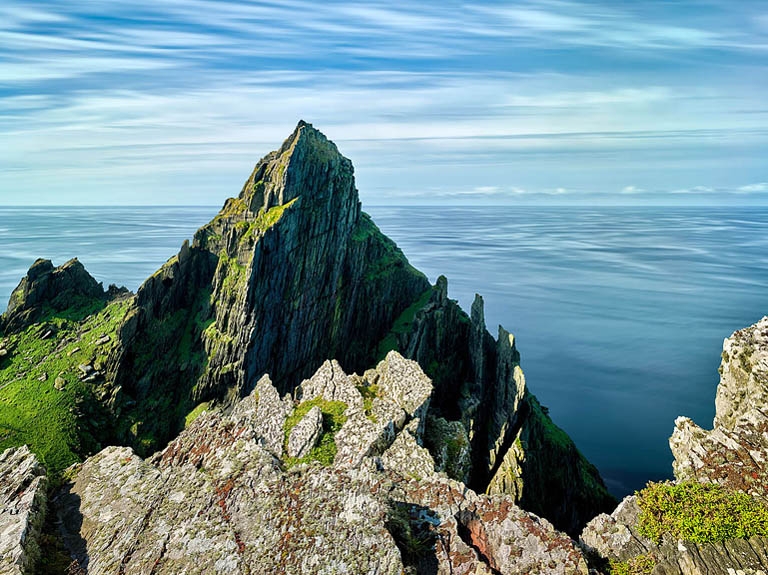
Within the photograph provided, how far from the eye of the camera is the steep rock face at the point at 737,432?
1603 centimetres

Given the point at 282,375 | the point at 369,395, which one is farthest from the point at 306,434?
the point at 282,375

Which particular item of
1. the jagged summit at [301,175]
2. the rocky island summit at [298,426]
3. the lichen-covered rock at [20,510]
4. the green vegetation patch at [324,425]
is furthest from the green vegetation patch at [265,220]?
the lichen-covered rock at [20,510]

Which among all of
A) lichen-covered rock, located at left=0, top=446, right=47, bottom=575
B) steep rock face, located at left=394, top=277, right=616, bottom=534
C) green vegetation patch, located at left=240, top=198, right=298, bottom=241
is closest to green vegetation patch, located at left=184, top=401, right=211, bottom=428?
green vegetation patch, located at left=240, top=198, right=298, bottom=241

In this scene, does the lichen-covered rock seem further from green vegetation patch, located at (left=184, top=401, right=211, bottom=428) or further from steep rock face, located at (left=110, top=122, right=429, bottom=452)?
green vegetation patch, located at (left=184, top=401, right=211, bottom=428)

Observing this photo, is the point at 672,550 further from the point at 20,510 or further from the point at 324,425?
the point at 20,510

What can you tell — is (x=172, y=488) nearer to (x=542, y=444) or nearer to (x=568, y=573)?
(x=568, y=573)

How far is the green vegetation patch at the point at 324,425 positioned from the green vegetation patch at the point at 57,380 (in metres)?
28.4

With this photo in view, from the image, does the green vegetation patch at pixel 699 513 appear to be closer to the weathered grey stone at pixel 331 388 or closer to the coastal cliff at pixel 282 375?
the coastal cliff at pixel 282 375

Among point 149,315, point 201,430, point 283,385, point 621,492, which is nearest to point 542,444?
point 621,492

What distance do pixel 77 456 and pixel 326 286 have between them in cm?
3187

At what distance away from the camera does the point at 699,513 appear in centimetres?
1454

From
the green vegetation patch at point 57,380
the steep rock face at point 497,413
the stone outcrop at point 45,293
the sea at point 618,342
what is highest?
the stone outcrop at point 45,293

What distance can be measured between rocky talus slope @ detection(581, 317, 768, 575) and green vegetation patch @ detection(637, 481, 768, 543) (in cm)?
16

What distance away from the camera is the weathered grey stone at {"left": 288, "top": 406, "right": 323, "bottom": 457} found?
65.3 ft
